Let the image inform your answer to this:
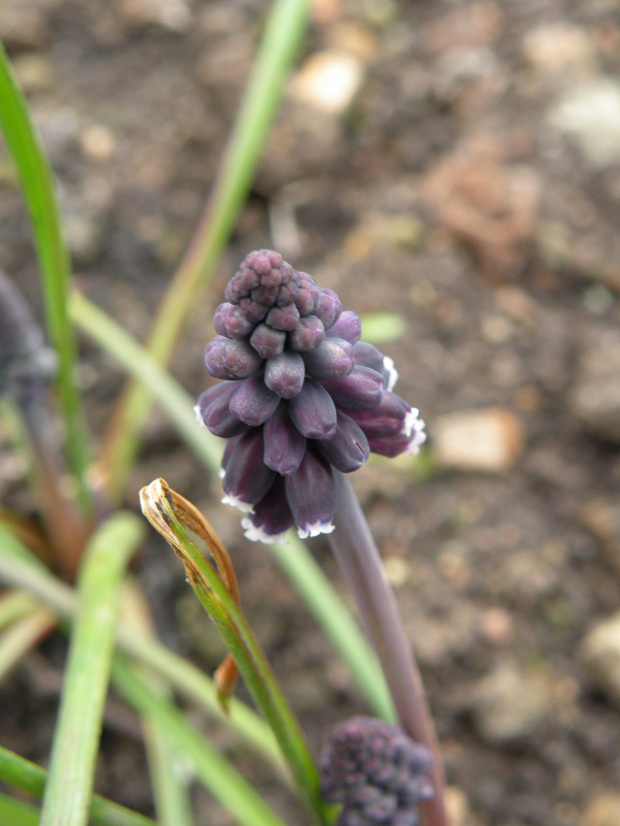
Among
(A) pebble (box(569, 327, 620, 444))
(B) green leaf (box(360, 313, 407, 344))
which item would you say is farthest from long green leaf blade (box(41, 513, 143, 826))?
(A) pebble (box(569, 327, 620, 444))

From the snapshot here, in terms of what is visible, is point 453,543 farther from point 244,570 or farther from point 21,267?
point 21,267

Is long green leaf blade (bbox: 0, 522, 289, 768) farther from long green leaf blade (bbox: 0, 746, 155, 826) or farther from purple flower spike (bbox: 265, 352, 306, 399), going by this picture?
purple flower spike (bbox: 265, 352, 306, 399)

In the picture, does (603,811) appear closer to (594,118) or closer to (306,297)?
(306,297)

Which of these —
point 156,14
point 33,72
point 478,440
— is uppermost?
point 156,14

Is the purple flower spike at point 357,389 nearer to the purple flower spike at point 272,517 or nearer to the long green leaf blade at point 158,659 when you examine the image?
the purple flower spike at point 272,517

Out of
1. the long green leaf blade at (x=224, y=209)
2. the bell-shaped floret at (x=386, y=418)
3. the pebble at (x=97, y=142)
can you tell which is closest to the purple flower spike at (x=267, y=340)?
the bell-shaped floret at (x=386, y=418)

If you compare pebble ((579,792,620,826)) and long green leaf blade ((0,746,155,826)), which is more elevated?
pebble ((579,792,620,826))

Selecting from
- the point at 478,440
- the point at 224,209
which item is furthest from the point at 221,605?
the point at 478,440
